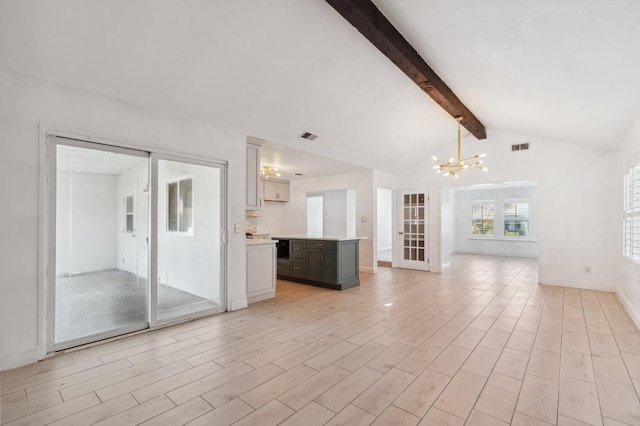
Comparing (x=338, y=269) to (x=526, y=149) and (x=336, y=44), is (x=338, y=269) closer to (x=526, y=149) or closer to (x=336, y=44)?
(x=336, y=44)

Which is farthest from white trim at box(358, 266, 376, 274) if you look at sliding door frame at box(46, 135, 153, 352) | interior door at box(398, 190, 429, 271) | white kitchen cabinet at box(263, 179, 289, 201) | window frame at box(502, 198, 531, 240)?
window frame at box(502, 198, 531, 240)

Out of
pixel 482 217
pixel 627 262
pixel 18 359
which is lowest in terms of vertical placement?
pixel 18 359

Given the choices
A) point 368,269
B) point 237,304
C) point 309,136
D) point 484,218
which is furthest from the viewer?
point 484,218

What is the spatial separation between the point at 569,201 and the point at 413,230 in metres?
3.25

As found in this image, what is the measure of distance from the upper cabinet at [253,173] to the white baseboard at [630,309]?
17.0ft

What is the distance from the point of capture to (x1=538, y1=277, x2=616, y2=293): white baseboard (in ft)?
18.3

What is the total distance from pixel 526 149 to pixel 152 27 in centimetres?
698

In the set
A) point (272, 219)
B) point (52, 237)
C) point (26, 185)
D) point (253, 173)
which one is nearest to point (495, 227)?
point (272, 219)

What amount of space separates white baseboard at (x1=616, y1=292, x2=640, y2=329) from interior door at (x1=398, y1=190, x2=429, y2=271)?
3577mm

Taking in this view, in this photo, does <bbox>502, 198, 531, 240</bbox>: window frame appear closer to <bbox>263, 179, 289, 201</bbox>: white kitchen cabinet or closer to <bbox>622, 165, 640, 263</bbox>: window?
<bbox>622, 165, 640, 263</bbox>: window

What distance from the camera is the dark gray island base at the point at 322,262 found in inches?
221

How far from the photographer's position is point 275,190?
8.43 metres

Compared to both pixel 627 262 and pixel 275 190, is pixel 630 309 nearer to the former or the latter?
pixel 627 262

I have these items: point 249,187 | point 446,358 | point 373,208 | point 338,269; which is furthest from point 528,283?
point 249,187
